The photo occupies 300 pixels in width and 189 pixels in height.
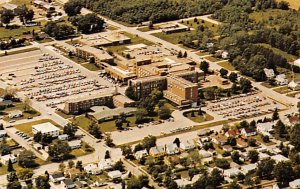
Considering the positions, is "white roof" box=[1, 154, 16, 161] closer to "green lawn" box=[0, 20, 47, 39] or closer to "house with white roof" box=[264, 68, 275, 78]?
"house with white roof" box=[264, 68, 275, 78]

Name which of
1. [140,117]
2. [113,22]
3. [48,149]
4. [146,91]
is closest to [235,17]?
[113,22]

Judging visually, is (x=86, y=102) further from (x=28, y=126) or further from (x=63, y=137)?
(x=63, y=137)

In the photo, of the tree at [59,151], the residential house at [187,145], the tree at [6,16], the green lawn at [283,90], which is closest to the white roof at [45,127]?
the tree at [59,151]

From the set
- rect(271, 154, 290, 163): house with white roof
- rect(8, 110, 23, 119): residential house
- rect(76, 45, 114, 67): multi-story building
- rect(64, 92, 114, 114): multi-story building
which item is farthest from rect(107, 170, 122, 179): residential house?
rect(76, 45, 114, 67): multi-story building

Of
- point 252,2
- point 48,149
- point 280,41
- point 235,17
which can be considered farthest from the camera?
point 252,2

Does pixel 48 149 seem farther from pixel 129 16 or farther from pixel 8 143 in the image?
pixel 129 16

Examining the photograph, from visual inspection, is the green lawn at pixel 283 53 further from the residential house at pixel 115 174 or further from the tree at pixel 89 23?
the residential house at pixel 115 174
